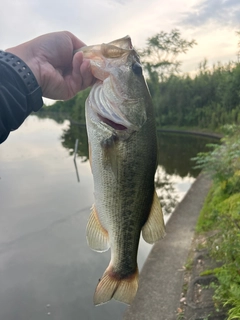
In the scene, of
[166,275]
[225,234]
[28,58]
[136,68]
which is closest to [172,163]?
[166,275]

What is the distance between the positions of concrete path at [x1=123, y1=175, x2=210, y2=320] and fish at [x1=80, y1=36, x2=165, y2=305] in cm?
353

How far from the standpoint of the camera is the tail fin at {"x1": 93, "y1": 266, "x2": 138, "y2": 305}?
1.86 metres

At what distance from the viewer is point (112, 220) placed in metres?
1.89

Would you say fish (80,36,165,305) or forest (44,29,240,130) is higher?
fish (80,36,165,305)

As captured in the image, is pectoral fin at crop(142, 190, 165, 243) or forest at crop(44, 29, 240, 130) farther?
forest at crop(44, 29, 240, 130)

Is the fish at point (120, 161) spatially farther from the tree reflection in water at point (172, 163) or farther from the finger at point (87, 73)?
the tree reflection in water at point (172, 163)

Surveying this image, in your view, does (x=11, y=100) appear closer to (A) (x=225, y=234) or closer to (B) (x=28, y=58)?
(B) (x=28, y=58)

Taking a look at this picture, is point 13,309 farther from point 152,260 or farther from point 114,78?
point 114,78

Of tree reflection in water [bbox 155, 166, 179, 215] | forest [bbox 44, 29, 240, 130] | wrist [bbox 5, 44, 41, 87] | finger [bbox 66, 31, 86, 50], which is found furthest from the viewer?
forest [bbox 44, 29, 240, 130]

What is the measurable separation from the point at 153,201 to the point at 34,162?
68.6 feet

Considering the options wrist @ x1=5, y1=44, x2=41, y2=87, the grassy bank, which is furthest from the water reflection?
wrist @ x1=5, y1=44, x2=41, y2=87

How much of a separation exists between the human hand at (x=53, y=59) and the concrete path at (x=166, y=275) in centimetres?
413

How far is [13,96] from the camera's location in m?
1.87

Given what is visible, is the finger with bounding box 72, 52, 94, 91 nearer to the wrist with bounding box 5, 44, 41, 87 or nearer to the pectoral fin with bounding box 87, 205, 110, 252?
the wrist with bounding box 5, 44, 41, 87
